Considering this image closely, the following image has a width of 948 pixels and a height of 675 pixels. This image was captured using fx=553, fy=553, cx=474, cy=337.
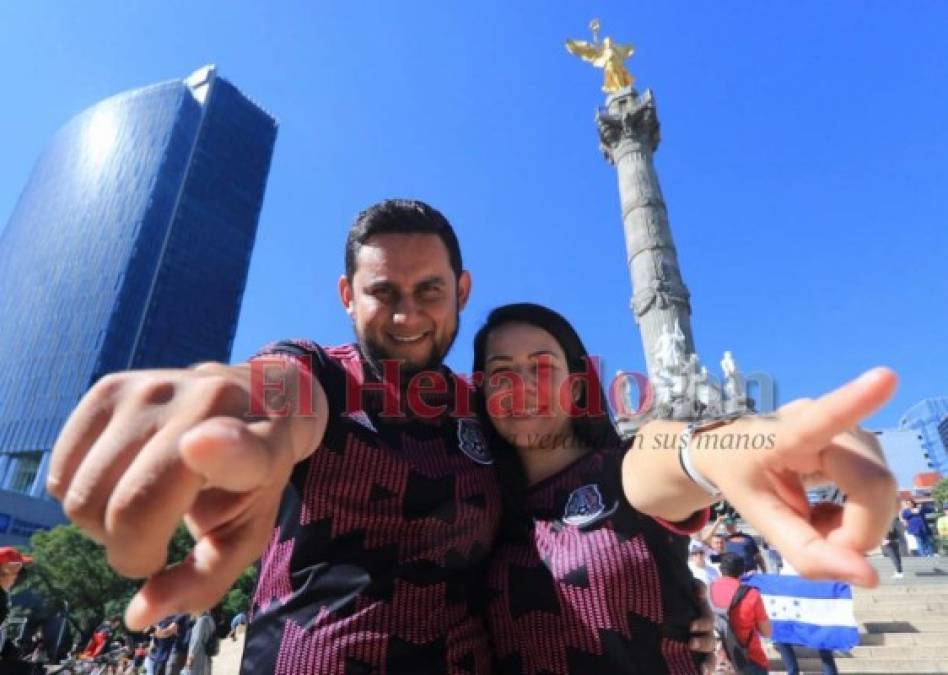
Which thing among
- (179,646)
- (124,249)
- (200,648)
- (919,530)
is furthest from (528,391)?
(124,249)

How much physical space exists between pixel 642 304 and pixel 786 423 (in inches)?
740

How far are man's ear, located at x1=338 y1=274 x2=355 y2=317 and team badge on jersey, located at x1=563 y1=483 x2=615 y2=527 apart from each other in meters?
0.76

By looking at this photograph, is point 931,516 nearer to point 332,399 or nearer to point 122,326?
point 332,399

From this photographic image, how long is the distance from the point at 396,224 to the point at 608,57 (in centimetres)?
2536

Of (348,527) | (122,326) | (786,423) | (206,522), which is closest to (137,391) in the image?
(206,522)

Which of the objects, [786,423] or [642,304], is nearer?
[786,423]

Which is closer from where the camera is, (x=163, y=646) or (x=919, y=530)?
(x=163, y=646)

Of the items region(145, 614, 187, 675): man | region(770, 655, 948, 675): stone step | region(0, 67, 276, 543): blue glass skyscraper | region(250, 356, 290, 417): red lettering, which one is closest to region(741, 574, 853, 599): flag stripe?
region(770, 655, 948, 675): stone step

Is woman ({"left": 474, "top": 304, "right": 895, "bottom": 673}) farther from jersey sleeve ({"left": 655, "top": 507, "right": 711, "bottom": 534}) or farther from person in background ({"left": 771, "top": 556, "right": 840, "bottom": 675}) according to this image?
person in background ({"left": 771, "top": 556, "right": 840, "bottom": 675})

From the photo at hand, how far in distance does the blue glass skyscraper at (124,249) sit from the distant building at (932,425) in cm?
10345

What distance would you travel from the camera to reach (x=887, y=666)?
5133 millimetres

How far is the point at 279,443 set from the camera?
0.63 m

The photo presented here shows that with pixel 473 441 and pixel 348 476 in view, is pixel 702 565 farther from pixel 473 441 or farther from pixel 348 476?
pixel 348 476

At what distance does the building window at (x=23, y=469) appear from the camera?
127ft
